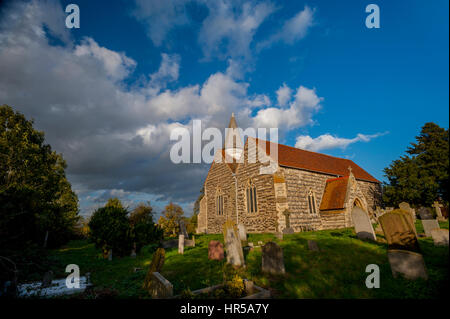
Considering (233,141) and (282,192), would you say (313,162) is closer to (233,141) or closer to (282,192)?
(282,192)

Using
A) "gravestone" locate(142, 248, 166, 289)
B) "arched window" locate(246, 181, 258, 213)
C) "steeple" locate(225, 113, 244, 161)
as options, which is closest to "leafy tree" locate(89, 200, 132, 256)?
"gravestone" locate(142, 248, 166, 289)

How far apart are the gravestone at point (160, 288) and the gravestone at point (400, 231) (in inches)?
244

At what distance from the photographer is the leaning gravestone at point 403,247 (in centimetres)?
502

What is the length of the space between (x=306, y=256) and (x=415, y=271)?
356 centimetres

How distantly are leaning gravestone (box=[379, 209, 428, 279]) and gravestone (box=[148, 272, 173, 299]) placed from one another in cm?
583

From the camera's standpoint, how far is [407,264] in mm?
5137

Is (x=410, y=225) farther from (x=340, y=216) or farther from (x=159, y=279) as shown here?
(x=340, y=216)

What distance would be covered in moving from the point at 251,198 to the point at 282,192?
355cm

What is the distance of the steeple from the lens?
27578mm

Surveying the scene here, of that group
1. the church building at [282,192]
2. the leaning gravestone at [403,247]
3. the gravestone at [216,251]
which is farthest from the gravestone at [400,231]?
the church building at [282,192]

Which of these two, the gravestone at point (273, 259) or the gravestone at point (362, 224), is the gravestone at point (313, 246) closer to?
the gravestone at point (273, 259)
